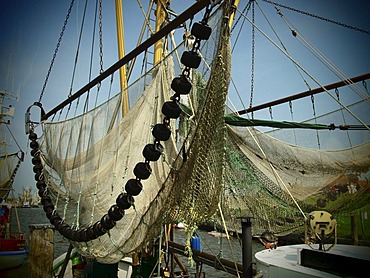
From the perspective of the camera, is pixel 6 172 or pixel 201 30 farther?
pixel 6 172

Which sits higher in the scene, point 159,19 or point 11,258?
point 159,19

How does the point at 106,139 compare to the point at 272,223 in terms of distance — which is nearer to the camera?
the point at 106,139

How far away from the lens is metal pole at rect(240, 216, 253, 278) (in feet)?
7.69

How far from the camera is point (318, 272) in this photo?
2320 millimetres

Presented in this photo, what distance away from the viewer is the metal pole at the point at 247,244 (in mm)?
2344

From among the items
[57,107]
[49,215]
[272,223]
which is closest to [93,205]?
[49,215]

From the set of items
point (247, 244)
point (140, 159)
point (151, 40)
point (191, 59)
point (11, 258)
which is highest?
point (151, 40)

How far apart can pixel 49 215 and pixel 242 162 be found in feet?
8.19

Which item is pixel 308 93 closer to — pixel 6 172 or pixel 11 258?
pixel 11 258

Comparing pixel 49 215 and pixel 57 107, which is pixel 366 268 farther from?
pixel 57 107

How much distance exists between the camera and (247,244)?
7.73 ft

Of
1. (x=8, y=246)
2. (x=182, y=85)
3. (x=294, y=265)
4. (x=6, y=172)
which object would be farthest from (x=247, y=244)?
(x=6, y=172)

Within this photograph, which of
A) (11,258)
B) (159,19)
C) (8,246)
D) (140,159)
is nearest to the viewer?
(140,159)

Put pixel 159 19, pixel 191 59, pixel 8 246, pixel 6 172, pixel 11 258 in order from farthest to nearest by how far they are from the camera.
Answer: pixel 6 172
pixel 8 246
pixel 11 258
pixel 159 19
pixel 191 59
